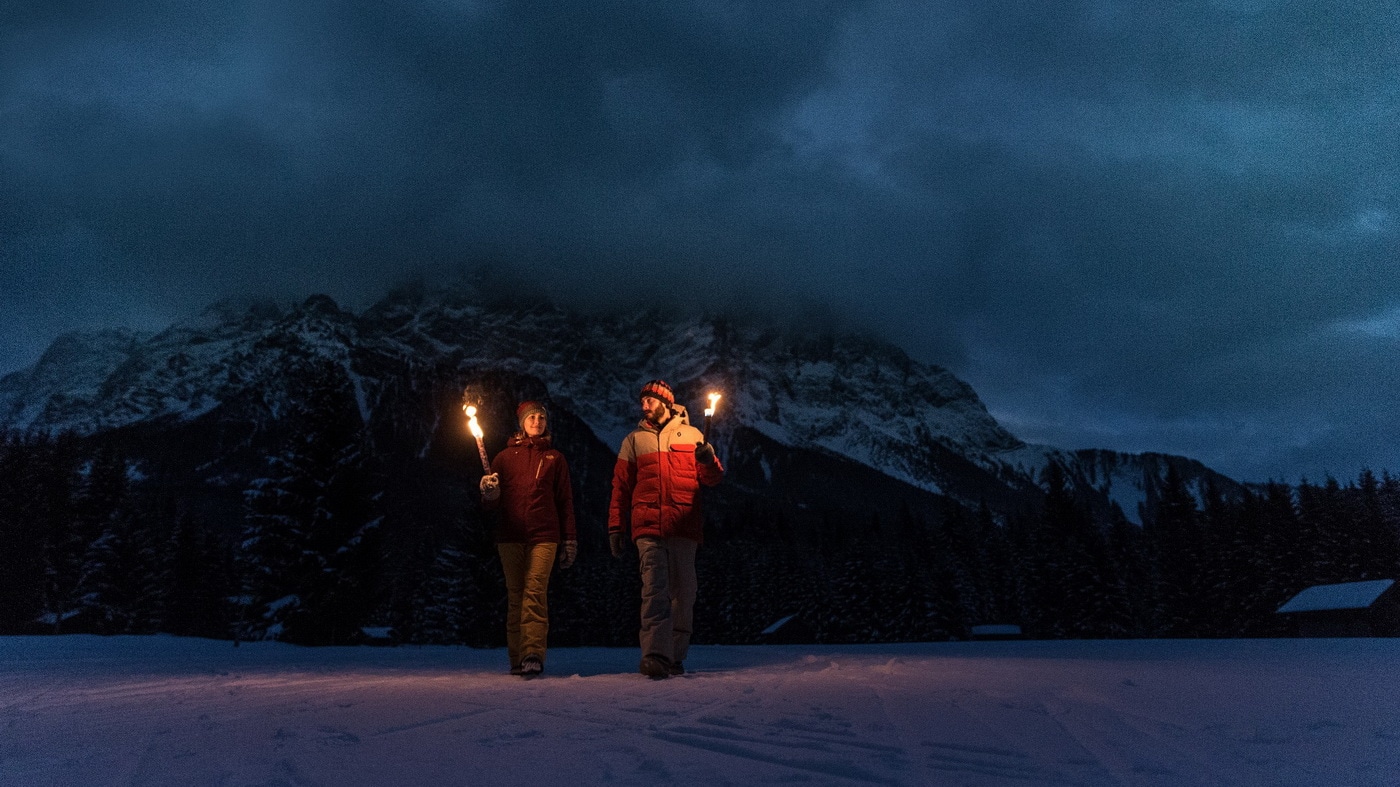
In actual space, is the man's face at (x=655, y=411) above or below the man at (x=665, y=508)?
above

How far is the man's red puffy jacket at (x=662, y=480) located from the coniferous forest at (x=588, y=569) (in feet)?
61.9

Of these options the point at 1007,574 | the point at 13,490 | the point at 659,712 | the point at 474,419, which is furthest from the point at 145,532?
the point at 1007,574

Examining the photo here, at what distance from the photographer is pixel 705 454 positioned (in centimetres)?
770

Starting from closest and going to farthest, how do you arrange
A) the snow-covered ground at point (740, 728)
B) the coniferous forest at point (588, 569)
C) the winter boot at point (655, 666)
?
the snow-covered ground at point (740, 728), the winter boot at point (655, 666), the coniferous forest at point (588, 569)

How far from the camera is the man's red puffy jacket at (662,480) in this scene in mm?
7531

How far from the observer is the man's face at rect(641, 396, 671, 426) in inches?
316

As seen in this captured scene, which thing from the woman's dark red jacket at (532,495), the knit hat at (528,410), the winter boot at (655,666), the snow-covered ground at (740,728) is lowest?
the winter boot at (655,666)

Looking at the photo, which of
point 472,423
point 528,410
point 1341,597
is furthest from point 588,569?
point 472,423

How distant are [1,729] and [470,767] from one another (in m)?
2.80

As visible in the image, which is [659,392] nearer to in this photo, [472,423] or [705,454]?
[705,454]

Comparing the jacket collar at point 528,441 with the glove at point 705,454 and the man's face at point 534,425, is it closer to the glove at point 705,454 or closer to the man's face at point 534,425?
the man's face at point 534,425

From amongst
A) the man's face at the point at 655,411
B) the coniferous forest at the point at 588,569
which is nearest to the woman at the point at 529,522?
the man's face at the point at 655,411

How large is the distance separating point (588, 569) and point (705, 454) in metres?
77.2

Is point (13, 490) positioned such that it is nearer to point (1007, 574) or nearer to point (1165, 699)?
point (1165, 699)
